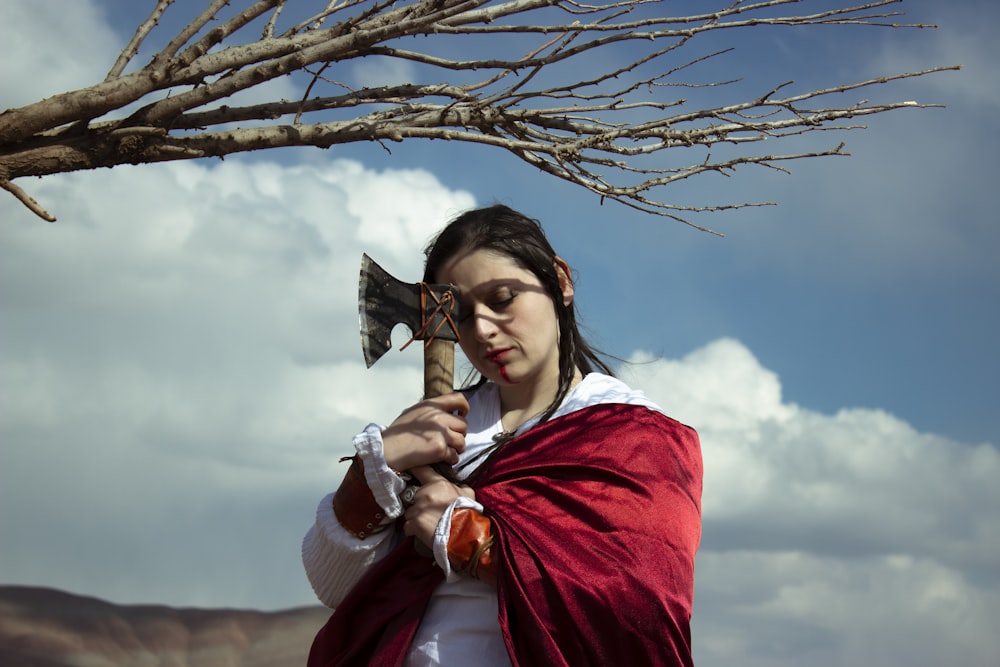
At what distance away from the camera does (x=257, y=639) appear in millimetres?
6457

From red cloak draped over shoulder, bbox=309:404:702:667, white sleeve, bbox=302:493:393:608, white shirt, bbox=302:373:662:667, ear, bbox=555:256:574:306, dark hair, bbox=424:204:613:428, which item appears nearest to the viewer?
red cloak draped over shoulder, bbox=309:404:702:667

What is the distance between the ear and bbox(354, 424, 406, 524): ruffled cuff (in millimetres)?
692

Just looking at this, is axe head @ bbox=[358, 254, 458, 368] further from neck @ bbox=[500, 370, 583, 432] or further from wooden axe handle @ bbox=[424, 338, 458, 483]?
neck @ bbox=[500, 370, 583, 432]

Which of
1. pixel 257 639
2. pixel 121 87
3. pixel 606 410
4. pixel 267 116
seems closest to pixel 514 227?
pixel 606 410

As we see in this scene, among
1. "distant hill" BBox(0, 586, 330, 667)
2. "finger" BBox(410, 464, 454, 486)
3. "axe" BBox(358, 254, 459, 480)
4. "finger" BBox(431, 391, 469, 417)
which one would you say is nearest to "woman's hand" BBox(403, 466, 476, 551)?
"finger" BBox(410, 464, 454, 486)

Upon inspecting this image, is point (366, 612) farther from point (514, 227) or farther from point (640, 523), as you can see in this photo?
point (514, 227)

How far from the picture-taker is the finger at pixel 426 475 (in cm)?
252

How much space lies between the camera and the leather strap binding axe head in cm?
268

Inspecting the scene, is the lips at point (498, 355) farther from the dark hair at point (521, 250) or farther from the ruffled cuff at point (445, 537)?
the ruffled cuff at point (445, 537)

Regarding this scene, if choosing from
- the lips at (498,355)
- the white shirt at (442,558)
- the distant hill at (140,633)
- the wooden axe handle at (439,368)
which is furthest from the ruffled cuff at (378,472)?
the distant hill at (140,633)

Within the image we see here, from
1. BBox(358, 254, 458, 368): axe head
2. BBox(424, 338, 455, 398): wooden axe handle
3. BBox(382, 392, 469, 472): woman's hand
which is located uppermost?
BBox(358, 254, 458, 368): axe head

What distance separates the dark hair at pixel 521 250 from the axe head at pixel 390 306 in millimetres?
138

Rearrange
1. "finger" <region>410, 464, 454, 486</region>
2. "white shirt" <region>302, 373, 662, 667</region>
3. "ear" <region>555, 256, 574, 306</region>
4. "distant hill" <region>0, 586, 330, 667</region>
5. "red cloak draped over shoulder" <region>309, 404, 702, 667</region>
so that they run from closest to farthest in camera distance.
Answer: "red cloak draped over shoulder" <region>309, 404, 702, 667</region>, "white shirt" <region>302, 373, 662, 667</region>, "finger" <region>410, 464, 454, 486</region>, "ear" <region>555, 256, 574, 306</region>, "distant hill" <region>0, 586, 330, 667</region>

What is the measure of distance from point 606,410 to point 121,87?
1740mm
